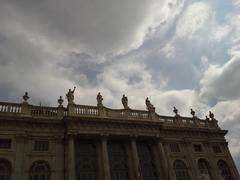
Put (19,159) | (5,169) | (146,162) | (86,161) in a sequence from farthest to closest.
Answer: (146,162)
(86,161)
(19,159)
(5,169)

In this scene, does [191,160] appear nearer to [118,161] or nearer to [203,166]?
[203,166]

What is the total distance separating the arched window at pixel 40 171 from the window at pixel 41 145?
49.2 inches

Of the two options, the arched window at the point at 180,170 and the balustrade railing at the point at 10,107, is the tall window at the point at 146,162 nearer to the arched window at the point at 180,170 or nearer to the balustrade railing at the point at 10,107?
the arched window at the point at 180,170

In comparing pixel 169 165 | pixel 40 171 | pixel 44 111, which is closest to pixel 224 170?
pixel 169 165

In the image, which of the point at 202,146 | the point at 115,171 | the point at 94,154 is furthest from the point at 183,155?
the point at 94,154

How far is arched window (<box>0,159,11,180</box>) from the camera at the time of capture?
820 inches

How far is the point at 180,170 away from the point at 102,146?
10247 mm

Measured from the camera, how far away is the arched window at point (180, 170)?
28.0 meters

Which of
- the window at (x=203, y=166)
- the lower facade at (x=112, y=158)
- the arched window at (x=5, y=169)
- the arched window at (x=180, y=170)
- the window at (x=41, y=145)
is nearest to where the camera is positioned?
the arched window at (x=5, y=169)

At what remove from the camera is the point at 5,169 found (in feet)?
69.4

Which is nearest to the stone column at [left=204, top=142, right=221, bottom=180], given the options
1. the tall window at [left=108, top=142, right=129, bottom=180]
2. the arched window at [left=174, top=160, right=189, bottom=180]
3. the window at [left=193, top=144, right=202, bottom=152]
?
the window at [left=193, top=144, right=202, bottom=152]

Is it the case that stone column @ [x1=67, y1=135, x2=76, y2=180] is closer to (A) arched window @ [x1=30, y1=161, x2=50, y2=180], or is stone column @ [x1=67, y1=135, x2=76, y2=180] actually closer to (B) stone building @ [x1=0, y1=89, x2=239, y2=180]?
(B) stone building @ [x1=0, y1=89, x2=239, y2=180]

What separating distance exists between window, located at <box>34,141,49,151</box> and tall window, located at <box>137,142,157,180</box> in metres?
10.2

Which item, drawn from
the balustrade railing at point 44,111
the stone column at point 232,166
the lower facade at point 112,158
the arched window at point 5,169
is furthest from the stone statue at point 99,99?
the stone column at point 232,166
